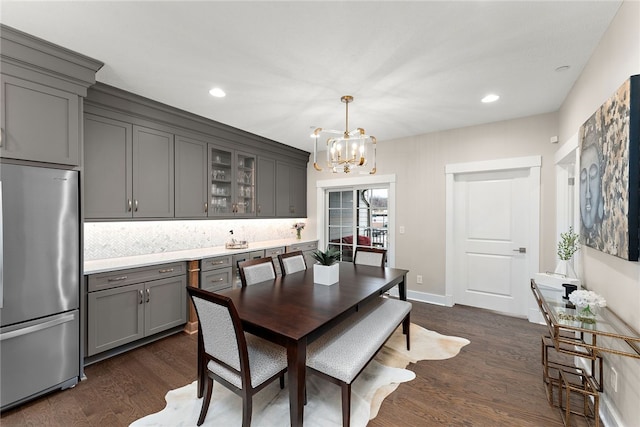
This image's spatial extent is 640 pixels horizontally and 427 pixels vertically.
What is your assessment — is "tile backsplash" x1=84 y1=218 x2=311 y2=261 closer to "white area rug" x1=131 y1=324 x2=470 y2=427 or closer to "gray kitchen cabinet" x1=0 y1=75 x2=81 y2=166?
"gray kitchen cabinet" x1=0 y1=75 x2=81 y2=166

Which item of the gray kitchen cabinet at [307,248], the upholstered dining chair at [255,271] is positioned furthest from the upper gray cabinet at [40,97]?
the gray kitchen cabinet at [307,248]

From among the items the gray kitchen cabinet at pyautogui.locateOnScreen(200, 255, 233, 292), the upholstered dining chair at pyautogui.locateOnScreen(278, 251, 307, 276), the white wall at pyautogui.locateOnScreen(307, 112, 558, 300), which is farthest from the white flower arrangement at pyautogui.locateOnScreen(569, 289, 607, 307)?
the gray kitchen cabinet at pyautogui.locateOnScreen(200, 255, 233, 292)

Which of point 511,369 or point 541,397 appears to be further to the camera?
point 511,369

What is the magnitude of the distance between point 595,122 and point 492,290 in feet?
8.75

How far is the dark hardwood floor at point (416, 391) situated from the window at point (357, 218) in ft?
7.66

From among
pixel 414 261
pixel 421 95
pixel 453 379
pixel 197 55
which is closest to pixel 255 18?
pixel 197 55

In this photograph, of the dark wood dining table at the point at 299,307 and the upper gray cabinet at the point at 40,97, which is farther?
the upper gray cabinet at the point at 40,97

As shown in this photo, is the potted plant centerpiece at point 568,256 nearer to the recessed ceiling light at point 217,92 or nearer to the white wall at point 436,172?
the white wall at point 436,172

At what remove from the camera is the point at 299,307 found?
1.95 metres

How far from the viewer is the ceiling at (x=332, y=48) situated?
1748 mm

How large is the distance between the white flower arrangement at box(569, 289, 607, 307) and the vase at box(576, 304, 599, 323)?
0.02 meters

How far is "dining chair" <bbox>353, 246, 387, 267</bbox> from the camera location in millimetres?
3460

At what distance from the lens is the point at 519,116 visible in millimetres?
3598

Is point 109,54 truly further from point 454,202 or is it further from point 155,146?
point 454,202
